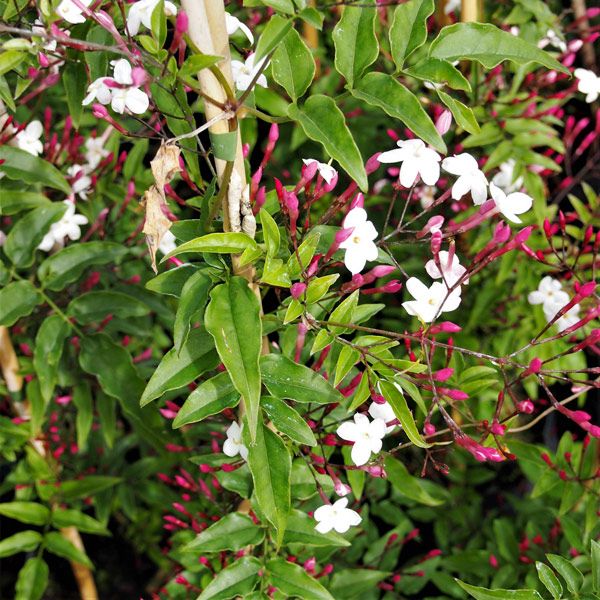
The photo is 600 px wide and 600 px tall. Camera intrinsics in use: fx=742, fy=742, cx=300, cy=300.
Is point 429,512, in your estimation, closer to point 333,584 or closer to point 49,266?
point 333,584

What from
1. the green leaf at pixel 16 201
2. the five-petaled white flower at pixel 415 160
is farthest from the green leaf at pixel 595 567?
the green leaf at pixel 16 201

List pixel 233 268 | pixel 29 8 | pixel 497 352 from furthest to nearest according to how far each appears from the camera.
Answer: pixel 497 352 < pixel 29 8 < pixel 233 268

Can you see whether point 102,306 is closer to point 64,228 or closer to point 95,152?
point 64,228

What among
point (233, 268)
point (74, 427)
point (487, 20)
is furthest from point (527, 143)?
point (74, 427)

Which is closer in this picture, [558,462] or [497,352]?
[558,462]

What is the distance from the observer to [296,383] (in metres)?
0.86

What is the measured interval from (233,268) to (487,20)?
3.58ft

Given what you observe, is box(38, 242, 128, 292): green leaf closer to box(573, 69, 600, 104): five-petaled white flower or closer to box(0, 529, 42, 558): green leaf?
box(0, 529, 42, 558): green leaf

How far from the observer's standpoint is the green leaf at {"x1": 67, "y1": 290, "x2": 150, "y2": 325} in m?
1.19

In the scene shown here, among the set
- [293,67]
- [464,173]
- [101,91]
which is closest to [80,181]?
[101,91]

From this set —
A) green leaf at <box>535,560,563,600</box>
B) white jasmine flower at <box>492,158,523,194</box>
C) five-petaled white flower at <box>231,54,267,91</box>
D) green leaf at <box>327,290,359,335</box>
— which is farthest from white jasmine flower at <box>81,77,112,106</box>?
white jasmine flower at <box>492,158,523,194</box>

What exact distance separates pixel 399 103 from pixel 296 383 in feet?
1.09

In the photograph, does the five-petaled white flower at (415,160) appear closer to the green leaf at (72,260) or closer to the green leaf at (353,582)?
the green leaf at (72,260)

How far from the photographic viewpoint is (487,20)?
1.62 m
